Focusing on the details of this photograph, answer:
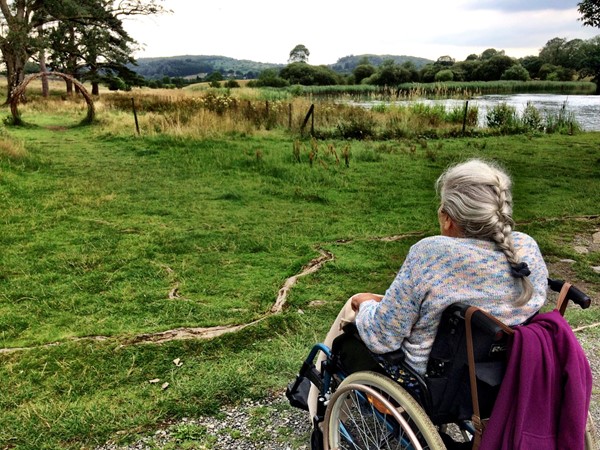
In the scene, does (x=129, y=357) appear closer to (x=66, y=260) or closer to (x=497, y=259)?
(x=66, y=260)

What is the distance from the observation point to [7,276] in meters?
4.32

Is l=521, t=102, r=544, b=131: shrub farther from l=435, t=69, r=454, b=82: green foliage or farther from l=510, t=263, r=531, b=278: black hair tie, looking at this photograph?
l=435, t=69, r=454, b=82: green foliage

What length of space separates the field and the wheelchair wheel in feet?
2.64

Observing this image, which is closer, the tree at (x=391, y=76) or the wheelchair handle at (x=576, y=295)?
the wheelchair handle at (x=576, y=295)

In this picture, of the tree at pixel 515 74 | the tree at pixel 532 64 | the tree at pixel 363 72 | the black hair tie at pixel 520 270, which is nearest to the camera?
the black hair tie at pixel 520 270

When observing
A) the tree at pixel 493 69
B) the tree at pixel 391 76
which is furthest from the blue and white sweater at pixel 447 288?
the tree at pixel 493 69

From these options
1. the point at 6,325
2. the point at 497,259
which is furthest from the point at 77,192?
the point at 497,259

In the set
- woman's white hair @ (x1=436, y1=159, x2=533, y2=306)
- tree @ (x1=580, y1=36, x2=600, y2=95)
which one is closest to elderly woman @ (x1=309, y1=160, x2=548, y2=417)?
woman's white hair @ (x1=436, y1=159, x2=533, y2=306)

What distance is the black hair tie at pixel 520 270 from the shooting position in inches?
60.9

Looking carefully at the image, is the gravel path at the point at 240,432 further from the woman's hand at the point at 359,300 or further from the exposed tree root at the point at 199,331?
the exposed tree root at the point at 199,331

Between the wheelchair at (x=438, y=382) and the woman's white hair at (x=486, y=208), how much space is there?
0.22 metres

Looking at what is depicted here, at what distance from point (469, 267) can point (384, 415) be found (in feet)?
2.15

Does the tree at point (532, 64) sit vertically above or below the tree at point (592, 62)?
above

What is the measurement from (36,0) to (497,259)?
2940 centimetres
